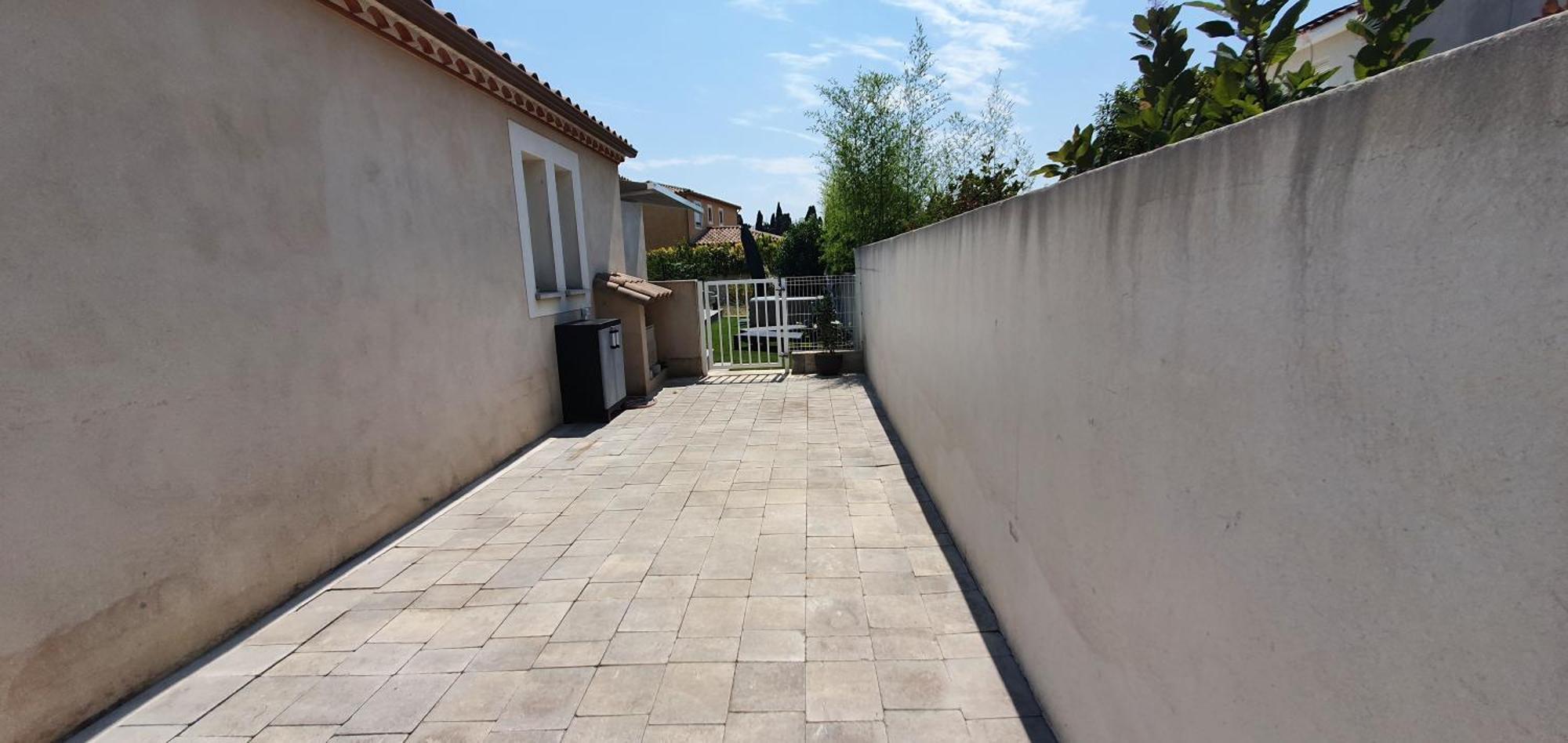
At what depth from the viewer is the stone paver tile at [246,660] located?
315cm

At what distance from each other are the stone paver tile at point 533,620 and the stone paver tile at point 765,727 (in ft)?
4.10

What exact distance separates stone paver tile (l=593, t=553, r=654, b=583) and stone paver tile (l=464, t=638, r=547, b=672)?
0.66 metres

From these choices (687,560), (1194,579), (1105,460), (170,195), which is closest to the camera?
(1194,579)

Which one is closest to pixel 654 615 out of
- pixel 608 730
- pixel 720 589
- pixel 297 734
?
pixel 720 589

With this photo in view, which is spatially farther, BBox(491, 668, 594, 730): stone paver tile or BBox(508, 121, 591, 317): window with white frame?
BBox(508, 121, 591, 317): window with white frame

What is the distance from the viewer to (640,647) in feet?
10.5

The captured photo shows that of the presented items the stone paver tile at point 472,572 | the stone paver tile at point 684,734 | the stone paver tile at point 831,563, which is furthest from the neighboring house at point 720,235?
the stone paver tile at point 684,734

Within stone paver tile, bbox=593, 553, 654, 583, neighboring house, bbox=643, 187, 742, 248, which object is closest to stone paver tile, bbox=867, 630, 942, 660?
stone paver tile, bbox=593, 553, 654, 583

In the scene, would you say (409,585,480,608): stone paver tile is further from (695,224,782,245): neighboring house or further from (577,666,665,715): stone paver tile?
(695,224,782,245): neighboring house

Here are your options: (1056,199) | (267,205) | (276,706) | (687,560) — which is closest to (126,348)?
(267,205)

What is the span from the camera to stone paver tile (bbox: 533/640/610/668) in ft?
10.2

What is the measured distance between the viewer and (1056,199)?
238 cm

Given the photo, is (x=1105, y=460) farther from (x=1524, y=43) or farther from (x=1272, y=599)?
(x=1524, y=43)

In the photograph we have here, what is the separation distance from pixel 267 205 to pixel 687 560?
3202 mm
